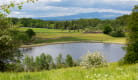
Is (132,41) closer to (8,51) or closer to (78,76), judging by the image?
(8,51)

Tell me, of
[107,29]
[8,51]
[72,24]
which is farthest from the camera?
[72,24]

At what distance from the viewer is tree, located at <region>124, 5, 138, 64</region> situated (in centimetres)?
3039

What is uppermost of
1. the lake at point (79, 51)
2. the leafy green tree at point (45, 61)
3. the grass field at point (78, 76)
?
the grass field at point (78, 76)

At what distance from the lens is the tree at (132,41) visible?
3039 centimetres

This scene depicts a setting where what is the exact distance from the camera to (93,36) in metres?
130

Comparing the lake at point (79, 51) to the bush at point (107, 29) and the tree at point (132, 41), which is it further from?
the bush at point (107, 29)

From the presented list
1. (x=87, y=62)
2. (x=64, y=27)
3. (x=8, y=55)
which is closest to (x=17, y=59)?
(x=8, y=55)

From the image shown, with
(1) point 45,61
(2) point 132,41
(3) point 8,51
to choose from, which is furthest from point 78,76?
(1) point 45,61

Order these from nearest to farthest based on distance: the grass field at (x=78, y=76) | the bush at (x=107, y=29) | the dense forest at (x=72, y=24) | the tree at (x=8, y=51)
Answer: the grass field at (x=78, y=76), the tree at (x=8, y=51), the bush at (x=107, y=29), the dense forest at (x=72, y=24)

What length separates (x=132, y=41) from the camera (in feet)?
102

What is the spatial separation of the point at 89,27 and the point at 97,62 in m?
144

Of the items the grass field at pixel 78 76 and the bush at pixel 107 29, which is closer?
the grass field at pixel 78 76

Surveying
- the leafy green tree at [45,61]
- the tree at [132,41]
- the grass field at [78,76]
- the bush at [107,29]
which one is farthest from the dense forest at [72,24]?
the grass field at [78,76]

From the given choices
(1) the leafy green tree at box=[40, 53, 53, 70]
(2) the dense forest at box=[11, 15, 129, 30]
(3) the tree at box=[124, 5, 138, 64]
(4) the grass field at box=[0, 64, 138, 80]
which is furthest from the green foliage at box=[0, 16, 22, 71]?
(2) the dense forest at box=[11, 15, 129, 30]
